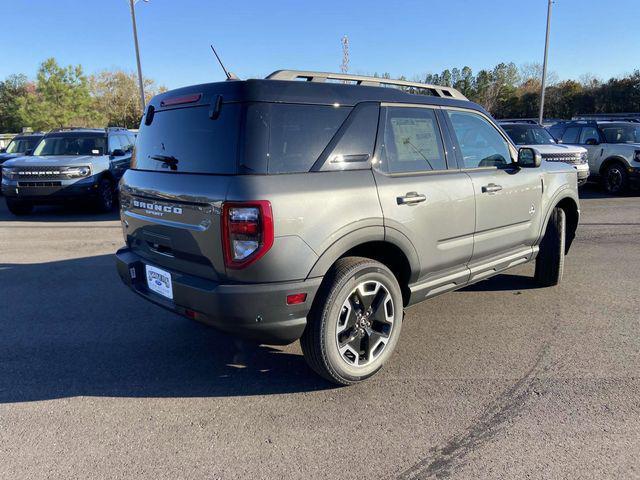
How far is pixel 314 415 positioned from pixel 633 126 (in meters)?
14.2

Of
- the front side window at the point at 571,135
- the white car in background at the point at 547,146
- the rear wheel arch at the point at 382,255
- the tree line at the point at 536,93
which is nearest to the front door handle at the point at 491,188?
the rear wheel arch at the point at 382,255

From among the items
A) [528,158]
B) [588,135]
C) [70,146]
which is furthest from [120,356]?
[588,135]

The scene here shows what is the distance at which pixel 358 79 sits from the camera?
3547 mm

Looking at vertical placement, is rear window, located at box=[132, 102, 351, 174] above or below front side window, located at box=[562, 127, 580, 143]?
below

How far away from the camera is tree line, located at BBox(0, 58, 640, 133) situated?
45969mm

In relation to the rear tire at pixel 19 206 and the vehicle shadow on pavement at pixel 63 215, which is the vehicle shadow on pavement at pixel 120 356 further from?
the rear tire at pixel 19 206

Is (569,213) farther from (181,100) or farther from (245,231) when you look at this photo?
(181,100)

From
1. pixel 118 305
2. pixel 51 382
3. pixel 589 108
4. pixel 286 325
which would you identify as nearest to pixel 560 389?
pixel 286 325

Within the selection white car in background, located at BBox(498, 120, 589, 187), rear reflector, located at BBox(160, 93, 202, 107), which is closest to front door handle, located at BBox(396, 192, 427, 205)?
rear reflector, located at BBox(160, 93, 202, 107)

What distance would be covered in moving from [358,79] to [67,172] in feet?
27.5

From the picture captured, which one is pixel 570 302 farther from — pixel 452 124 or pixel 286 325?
pixel 286 325

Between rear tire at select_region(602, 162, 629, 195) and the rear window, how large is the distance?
12.4 metres

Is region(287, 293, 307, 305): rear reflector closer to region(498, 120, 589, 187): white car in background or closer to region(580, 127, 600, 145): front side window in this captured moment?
region(498, 120, 589, 187): white car in background

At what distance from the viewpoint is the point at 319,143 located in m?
3.04
